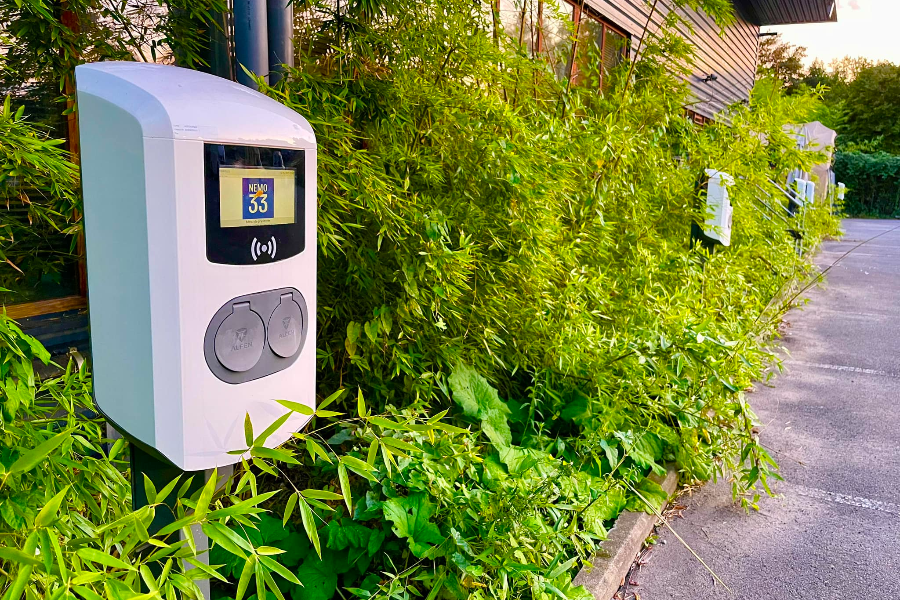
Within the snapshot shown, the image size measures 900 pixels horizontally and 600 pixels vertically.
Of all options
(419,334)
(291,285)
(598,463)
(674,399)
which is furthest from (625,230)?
(291,285)

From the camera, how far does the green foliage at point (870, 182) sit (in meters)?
26.0

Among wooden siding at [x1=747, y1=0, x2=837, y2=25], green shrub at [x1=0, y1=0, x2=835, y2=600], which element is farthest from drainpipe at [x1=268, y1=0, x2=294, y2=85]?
wooden siding at [x1=747, y1=0, x2=837, y2=25]

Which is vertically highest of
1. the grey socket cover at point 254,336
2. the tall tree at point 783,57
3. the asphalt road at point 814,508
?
the tall tree at point 783,57

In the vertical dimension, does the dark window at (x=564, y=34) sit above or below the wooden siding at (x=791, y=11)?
below

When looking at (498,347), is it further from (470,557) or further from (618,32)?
(618,32)

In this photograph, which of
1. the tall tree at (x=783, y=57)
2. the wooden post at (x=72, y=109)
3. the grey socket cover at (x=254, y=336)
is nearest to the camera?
the grey socket cover at (x=254, y=336)

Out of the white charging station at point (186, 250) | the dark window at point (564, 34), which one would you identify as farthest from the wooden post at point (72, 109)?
the dark window at point (564, 34)

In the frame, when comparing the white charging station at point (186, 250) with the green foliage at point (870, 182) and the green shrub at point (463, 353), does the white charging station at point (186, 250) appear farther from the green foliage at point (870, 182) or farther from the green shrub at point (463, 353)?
the green foliage at point (870, 182)

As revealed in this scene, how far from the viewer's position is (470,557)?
7.35ft

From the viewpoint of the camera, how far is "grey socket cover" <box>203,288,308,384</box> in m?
1.42

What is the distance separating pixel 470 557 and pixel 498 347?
1249mm

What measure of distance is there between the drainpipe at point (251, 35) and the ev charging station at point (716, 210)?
347 centimetres

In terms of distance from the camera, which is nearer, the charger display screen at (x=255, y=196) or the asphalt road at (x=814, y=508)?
the charger display screen at (x=255, y=196)

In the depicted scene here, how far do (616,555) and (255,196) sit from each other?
2.12 meters
